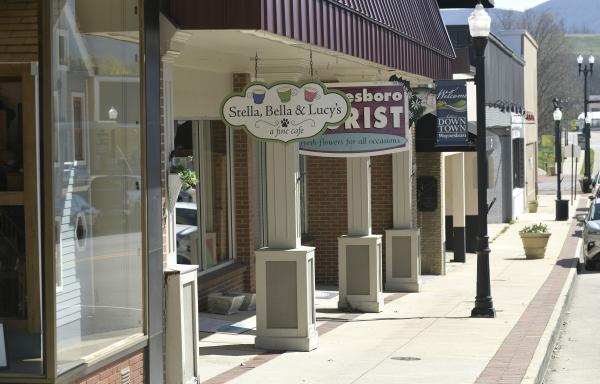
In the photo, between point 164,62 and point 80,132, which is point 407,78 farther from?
point 80,132

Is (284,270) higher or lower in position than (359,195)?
lower

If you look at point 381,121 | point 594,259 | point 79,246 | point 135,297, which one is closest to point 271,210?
point 381,121

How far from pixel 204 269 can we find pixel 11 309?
324 inches

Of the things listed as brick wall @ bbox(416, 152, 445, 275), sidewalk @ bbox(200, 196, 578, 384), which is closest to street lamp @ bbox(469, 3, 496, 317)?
sidewalk @ bbox(200, 196, 578, 384)

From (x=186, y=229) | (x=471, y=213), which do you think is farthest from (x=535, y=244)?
(x=186, y=229)

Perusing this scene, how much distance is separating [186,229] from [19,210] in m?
7.79

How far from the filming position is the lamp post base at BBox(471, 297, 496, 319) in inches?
665

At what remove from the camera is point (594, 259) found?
84.1ft

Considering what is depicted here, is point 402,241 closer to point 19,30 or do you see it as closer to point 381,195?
point 381,195

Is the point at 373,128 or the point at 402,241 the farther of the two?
the point at 402,241

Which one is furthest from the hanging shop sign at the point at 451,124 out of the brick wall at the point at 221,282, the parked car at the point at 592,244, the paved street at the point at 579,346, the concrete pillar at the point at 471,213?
the concrete pillar at the point at 471,213

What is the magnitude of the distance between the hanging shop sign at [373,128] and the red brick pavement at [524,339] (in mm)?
2860

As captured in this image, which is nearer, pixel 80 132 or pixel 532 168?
pixel 80 132

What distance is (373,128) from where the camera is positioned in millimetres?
15188
